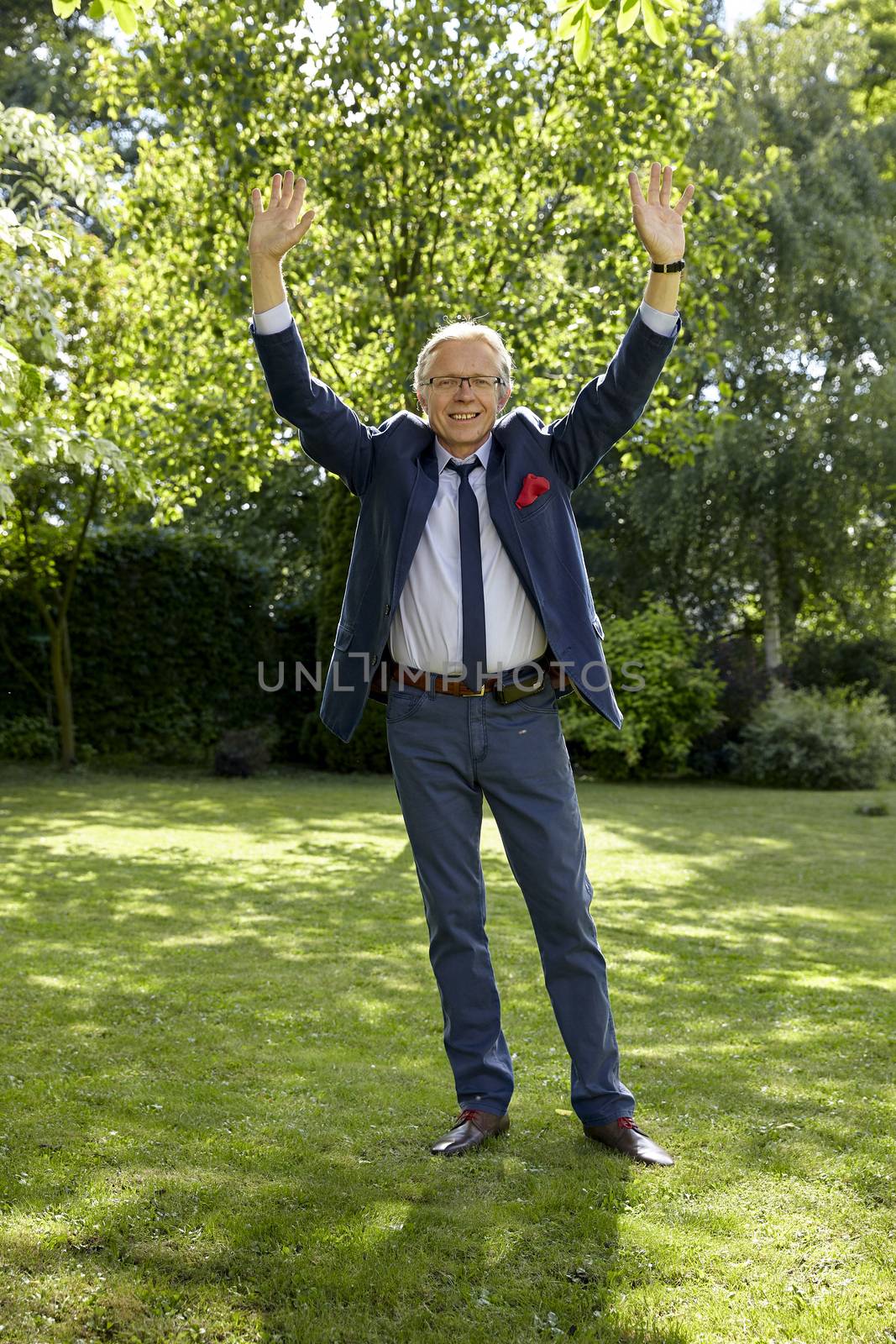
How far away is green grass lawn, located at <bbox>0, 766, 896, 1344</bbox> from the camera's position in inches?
94.6

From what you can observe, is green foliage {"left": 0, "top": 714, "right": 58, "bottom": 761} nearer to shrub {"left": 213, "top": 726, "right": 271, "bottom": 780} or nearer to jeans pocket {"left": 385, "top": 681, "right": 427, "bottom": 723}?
shrub {"left": 213, "top": 726, "right": 271, "bottom": 780}

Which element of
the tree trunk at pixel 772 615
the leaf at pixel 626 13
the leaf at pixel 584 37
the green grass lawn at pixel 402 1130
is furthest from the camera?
the tree trunk at pixel 772 615

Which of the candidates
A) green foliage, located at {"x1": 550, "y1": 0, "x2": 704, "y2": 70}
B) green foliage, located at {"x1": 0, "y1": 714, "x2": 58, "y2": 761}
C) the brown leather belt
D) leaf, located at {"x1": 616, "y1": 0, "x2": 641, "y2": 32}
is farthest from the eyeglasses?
green foliage, located at {"x1": 0, "y1": 714, "x2": 58, "y2": 761}

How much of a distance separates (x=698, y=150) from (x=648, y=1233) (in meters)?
17.6

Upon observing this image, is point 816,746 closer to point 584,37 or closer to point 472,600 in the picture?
point 584,37

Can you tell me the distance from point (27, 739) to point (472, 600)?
1221cm

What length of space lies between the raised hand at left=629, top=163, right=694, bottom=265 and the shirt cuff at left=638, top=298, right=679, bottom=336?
132mm

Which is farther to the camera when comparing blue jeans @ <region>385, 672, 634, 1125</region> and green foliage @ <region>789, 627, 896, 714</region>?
green foliage @ <region>789, 627, 896, 714</region>

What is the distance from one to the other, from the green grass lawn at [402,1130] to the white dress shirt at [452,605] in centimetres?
124

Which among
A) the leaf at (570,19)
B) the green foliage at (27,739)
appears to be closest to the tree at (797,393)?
the green foliage at (27,739)

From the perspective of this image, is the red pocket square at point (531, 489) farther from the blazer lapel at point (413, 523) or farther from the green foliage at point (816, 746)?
the green foliage at point (816, 746)

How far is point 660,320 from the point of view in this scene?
304 cm

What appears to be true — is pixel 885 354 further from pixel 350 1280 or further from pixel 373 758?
pixel 350 1280

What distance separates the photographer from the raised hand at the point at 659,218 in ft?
10.0
